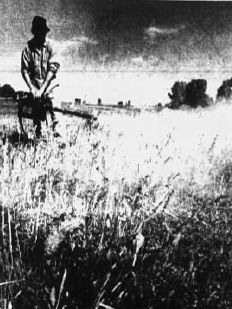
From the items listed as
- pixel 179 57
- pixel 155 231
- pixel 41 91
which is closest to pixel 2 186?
pixel 155 231

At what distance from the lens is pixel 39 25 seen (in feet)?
13.8

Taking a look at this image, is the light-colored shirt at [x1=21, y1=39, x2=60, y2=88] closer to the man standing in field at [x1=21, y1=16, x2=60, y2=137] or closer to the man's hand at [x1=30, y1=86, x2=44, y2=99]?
the man standing in field at [x1=21, y1=16, x2=60, y2=137]

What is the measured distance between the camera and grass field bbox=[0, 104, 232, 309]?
176 cm

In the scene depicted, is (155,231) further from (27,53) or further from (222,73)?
(222,73)

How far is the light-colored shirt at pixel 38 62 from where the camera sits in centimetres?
443

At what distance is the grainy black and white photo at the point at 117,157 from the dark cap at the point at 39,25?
26 millimetres

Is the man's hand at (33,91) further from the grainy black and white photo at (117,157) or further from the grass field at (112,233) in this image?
the grass field at (112,233)

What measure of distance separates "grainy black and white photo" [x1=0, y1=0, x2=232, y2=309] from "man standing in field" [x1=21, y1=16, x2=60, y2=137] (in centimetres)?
2

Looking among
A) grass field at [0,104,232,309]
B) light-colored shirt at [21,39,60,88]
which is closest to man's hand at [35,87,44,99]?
light-colored shirt at [21,39,60,88]

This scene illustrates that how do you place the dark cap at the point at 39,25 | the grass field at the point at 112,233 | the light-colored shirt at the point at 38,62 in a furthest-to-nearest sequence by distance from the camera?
the light-colored shirt at the point at 38,62 < the dark cap at the point at 39,25 < the grass field at the point at 112,233

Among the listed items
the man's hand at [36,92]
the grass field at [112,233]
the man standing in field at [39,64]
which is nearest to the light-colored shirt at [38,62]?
the man standing in field at [39,64]

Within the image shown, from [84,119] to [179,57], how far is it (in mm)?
1673

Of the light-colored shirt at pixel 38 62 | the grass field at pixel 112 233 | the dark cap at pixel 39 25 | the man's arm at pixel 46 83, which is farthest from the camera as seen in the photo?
the light-colored shirt at pixel 38 62

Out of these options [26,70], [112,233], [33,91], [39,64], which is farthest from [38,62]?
[112,233]
